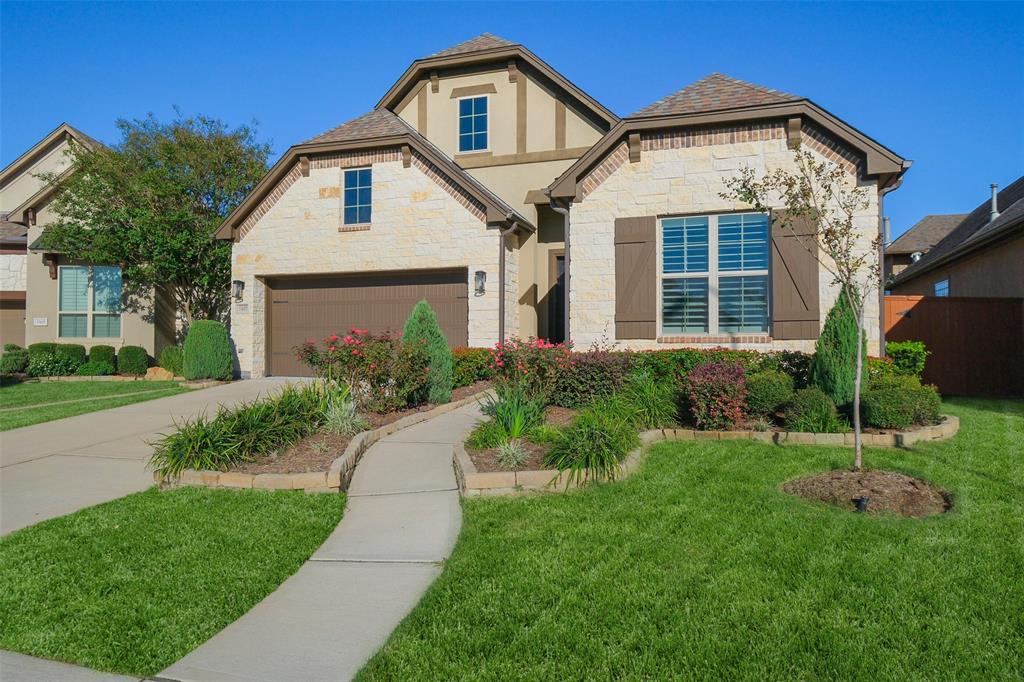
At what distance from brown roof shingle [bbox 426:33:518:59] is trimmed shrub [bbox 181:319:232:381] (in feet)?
28.2

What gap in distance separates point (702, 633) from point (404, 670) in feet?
4.84

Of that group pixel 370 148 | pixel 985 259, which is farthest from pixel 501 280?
pixel 985 259

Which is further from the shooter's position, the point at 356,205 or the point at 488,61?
the point at 488,61

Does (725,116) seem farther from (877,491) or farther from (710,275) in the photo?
(877,491)

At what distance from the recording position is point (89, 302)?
18.7m

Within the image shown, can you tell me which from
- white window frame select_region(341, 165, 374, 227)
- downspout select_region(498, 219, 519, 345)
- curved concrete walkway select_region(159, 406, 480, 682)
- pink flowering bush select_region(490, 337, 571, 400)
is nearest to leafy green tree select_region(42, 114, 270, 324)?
white window frame select_region(341, 165, 374, 227)

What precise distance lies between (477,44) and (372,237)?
6160 millimetres

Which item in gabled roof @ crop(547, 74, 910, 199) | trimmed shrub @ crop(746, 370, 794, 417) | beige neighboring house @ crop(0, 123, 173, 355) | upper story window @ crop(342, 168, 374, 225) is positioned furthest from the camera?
beige neighboring house @ crop(0, 123, 173, 355)

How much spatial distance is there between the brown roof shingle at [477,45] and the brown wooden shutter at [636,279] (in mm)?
7263

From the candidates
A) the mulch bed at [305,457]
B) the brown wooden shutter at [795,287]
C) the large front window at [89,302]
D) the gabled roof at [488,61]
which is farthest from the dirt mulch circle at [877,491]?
the large front window at [89,302]

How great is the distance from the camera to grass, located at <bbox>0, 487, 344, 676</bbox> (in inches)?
131

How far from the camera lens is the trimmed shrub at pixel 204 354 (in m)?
14.3

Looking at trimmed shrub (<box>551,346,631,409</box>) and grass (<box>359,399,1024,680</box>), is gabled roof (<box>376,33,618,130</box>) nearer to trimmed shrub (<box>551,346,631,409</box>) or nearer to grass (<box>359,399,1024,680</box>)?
trimmed shrub (<box>551,346,631,409</box>)

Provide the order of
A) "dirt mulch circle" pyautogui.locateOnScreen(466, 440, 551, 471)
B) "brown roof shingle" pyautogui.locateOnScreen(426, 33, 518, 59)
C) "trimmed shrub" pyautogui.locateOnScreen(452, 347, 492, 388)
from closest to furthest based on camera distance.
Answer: "dirt mulch circle" pyautogui.locateOnScreen(466, 440, 551, 471)
"trimmed shrub" pyautogui.locateOnScreen(452, 347, 492, 388)
"brown roof shingle" pyautogui.locateOnScreen(426, 33, 518, 59)
